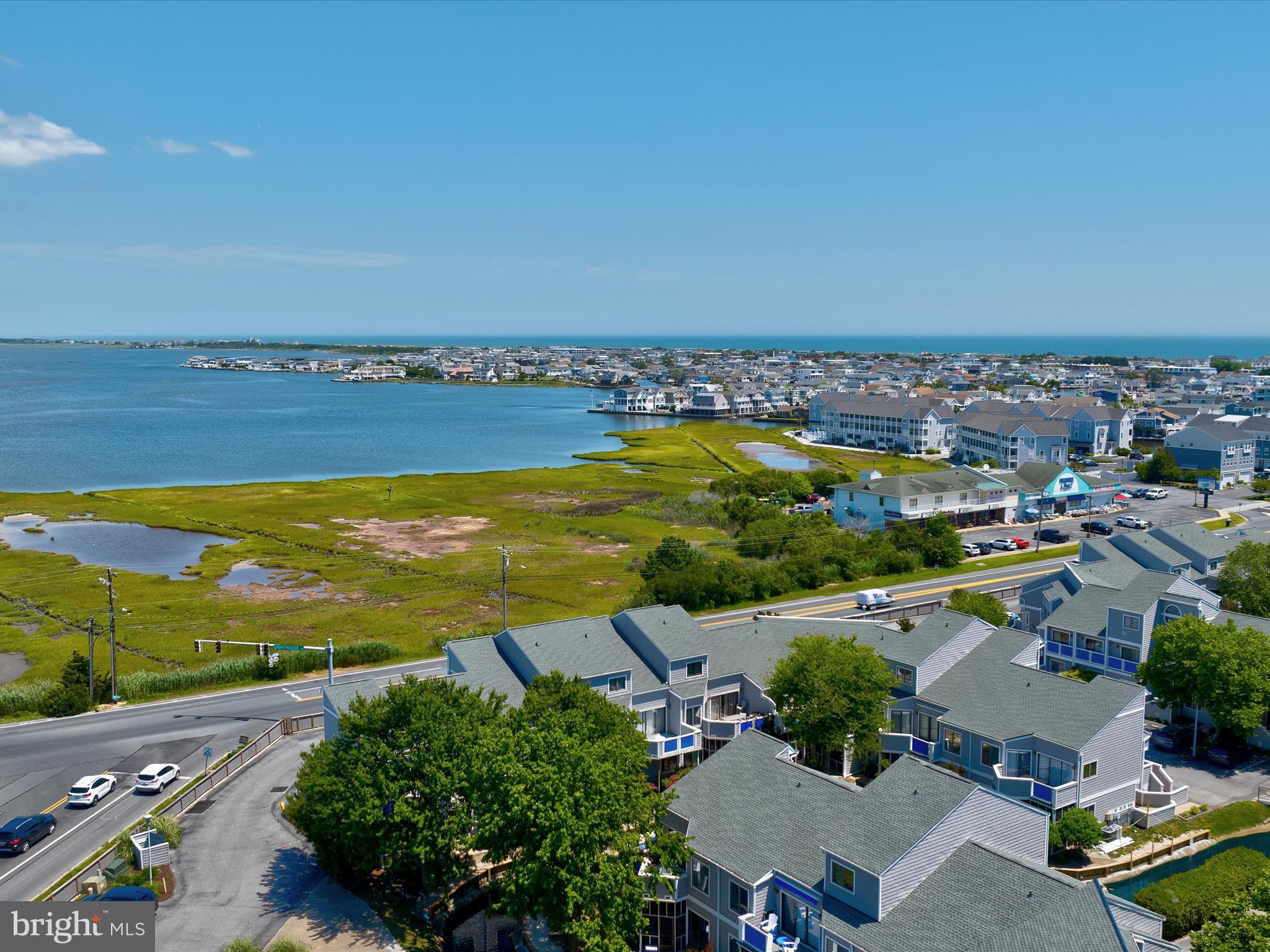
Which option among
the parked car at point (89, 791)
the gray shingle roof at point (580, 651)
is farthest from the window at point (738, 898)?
the parked car at point (89, 791)

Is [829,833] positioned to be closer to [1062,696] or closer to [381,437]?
[1062,696]

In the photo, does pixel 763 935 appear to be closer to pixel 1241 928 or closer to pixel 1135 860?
pixel 1241 928

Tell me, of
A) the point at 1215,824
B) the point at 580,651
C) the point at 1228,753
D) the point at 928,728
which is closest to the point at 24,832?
the point at 580,651

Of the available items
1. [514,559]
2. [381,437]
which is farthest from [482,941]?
[381,437]

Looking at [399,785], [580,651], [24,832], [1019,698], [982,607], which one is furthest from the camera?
[982,607]

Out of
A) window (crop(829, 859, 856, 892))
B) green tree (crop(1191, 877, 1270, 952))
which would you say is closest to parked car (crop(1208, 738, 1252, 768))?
green tree (crop(1191, 877, 1270, 952))

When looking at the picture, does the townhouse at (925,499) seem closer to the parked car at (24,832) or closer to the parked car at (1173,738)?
the parked car at (1173,738)
